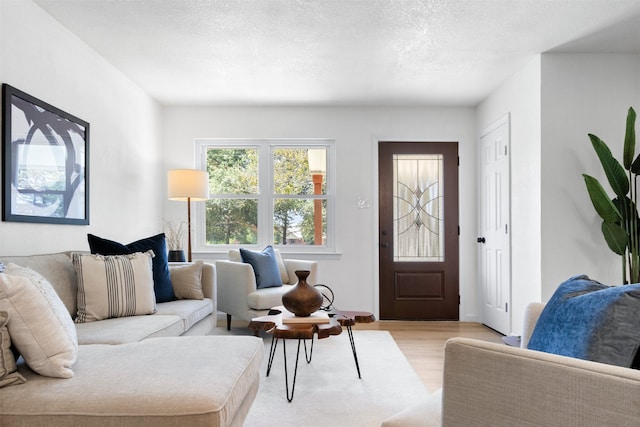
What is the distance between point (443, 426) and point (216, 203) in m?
4.51

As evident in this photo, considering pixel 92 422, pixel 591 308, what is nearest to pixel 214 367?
pixel 92 422

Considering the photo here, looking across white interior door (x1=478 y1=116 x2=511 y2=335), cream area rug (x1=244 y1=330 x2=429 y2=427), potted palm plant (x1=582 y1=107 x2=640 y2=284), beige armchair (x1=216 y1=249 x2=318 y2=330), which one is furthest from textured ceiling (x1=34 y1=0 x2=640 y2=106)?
cream area rug (x1=244 y1=330 x2=429 y2=427)

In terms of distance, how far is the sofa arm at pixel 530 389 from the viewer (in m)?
0.94

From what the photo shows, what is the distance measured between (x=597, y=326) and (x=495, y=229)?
368cm

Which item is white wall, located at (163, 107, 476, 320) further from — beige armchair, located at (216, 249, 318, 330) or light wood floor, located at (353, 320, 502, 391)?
beige armchair, located at (216, 249, 318, 330)

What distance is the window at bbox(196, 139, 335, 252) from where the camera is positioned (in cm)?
532

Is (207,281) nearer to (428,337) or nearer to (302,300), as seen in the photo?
(302,300)

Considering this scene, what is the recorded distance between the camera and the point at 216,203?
5.36m

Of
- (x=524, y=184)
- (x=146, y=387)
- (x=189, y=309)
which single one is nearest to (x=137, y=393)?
(x=146, y=387)

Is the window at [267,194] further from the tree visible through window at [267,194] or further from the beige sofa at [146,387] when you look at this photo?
the beige sofa at [146,387]

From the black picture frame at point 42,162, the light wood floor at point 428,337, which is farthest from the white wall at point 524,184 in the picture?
the black picture frame at point 42,162

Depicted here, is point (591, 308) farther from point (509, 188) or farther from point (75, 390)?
point (509, 188)

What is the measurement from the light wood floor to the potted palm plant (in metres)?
1.38

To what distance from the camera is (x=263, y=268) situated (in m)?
4.38
